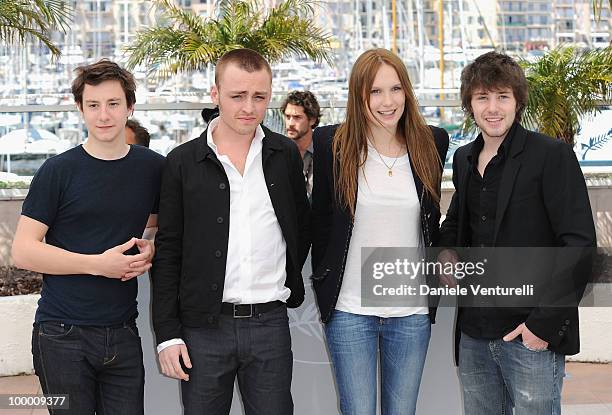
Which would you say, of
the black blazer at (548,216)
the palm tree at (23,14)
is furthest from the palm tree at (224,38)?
the black blazer at (548,216)

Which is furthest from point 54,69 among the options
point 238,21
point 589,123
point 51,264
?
point 51,264

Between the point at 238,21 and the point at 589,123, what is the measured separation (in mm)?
4263

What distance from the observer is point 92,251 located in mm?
2848

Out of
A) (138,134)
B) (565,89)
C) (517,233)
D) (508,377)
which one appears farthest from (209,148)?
(565,89)

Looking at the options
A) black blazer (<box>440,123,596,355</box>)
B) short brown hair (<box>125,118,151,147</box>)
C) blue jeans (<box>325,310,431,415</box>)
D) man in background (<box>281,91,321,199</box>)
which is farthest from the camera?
man in background (<box>281,91,321,199</box>)

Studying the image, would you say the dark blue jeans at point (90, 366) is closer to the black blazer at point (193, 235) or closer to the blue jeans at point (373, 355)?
the black blazer at point (193, 235)

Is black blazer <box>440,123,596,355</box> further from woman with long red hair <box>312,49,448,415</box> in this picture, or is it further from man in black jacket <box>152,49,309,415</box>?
man in black jacket <box>152,49,309,415</box>

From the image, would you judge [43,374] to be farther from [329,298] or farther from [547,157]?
[547,157]

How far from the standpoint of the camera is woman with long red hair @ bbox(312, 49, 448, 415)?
303cm

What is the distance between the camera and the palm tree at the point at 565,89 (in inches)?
327

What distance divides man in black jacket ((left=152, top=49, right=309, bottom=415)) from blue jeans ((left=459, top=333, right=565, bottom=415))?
68 cm

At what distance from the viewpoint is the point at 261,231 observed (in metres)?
2.91

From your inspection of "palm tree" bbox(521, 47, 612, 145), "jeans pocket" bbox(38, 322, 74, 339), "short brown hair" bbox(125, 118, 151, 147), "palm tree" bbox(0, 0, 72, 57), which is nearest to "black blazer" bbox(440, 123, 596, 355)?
"jeans pocket" bbox(38, 322, 74, 339)

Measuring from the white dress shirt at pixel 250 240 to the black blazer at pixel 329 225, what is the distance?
8.4 inches
